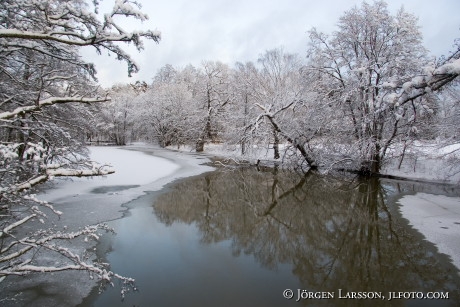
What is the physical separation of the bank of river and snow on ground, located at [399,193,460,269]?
12cm

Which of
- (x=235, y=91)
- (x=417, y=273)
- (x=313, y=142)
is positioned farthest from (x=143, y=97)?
(x=417, y=273)

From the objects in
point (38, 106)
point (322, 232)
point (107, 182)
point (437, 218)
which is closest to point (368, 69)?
point (437, 218)

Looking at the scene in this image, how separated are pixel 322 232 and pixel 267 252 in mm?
2067

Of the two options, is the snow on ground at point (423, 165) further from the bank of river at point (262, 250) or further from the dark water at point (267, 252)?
the dark water at point (267, 252)

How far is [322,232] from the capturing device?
8.05m

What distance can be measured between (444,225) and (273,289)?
20.1 ft

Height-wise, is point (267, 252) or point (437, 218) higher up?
point (437, 218)

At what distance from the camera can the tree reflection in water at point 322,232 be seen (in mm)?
5484

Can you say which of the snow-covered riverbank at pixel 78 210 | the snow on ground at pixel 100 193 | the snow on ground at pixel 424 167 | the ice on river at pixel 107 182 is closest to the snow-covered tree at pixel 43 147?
the snow-covered riverbank at pixel 78 210

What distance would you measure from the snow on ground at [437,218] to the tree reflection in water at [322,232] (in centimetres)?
33

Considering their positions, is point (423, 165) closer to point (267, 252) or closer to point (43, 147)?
point (267, 252)

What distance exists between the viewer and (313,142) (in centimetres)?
1995

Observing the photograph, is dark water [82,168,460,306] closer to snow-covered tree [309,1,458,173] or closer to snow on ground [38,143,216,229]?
snow on ground [38,143,216,229]

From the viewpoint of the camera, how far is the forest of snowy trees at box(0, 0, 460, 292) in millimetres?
3227
